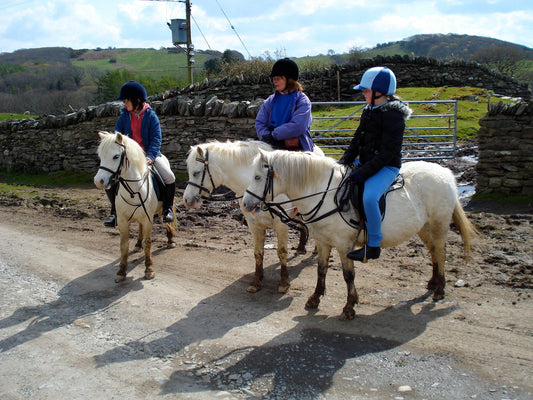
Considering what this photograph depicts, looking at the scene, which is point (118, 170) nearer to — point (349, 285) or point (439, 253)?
point (349, 285)

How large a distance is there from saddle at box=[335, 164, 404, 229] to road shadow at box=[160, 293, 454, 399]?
111cm

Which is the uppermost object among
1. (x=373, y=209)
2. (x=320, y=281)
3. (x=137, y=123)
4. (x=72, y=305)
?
(x=137, y=123)

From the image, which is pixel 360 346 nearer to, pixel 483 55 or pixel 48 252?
pixel 48 252

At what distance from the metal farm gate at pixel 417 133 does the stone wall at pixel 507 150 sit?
1.86m

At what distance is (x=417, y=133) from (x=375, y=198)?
8660mm

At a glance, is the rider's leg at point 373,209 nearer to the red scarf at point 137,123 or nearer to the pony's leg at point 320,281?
the pony's leg at point 320,281

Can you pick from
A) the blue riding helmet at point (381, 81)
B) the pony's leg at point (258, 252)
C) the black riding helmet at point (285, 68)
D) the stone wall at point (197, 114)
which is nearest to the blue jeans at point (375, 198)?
the blue riding helmet at point (381, 81)

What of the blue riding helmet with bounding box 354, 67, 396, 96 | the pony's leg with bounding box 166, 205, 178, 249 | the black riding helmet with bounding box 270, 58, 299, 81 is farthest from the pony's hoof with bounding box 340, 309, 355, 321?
the pony's leg with bounding box 166, 205, 178, 249

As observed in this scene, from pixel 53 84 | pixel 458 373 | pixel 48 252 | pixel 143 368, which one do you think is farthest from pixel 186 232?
pixel 53 84

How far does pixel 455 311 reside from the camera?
4.84 meters

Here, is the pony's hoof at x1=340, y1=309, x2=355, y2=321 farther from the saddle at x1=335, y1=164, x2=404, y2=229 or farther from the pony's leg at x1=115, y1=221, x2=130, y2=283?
the pony's leg at x1=115, y1=221, x2=130, y2=283

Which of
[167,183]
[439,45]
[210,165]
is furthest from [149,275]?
[439,45]

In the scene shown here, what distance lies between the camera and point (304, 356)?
405 centimetres

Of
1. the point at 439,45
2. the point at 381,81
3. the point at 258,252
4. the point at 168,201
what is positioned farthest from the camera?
the point at 439,45
